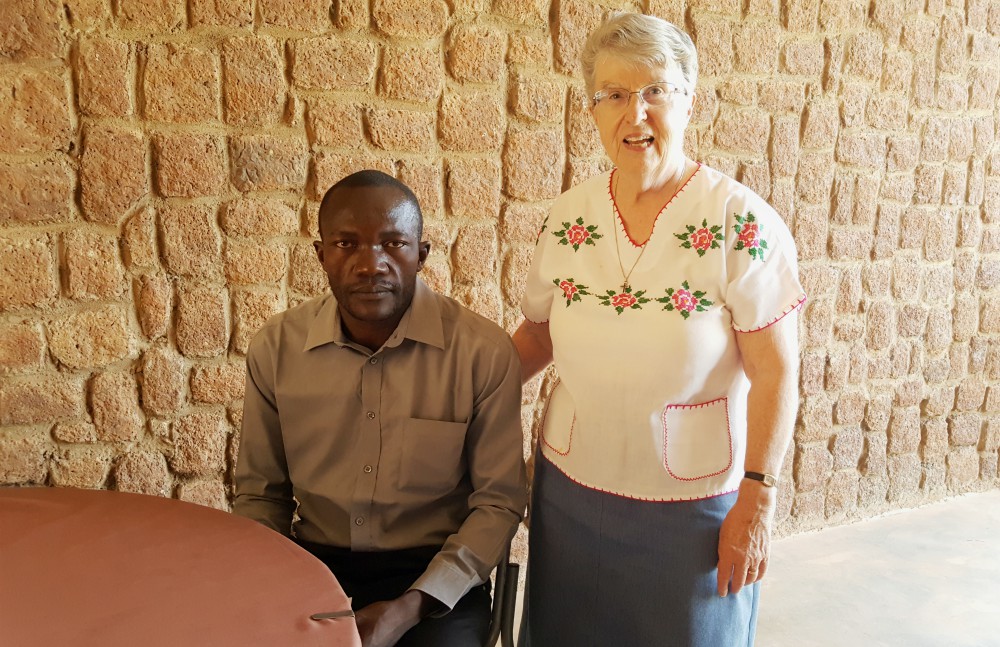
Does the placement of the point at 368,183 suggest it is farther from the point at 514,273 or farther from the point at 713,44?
the point at 713,44

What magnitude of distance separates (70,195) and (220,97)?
53 cm

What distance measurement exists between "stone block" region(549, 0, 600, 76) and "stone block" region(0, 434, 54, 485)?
2.13 metres

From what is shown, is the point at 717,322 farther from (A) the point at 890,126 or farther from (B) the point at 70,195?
(A) the point at 890,126

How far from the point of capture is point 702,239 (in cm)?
168

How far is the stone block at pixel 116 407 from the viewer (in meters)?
2.49

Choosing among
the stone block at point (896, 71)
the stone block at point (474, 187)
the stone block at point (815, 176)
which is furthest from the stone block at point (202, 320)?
the stone block at point (896, 71)

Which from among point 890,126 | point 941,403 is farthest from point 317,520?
point 941,403

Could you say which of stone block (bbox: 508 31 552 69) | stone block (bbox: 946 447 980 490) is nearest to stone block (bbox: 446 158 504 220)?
stone block (bbox: 508 31 552 69)

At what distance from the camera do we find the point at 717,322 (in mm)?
1678

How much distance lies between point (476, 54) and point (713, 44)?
1030mm

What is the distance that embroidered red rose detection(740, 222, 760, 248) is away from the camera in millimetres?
1645

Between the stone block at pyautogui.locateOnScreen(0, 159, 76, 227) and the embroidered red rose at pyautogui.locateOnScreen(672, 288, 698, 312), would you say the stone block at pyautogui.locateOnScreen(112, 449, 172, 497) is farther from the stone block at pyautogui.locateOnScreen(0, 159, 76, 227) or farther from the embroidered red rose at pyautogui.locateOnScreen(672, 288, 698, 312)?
the embroidered red rose at pyautogui.locateOnScreen(672, 288, 698, 312)

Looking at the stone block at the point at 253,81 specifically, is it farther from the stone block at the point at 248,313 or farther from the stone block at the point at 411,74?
the stone block at the point at 248,313

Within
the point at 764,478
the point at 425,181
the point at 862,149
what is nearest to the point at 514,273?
the point at 425,181
